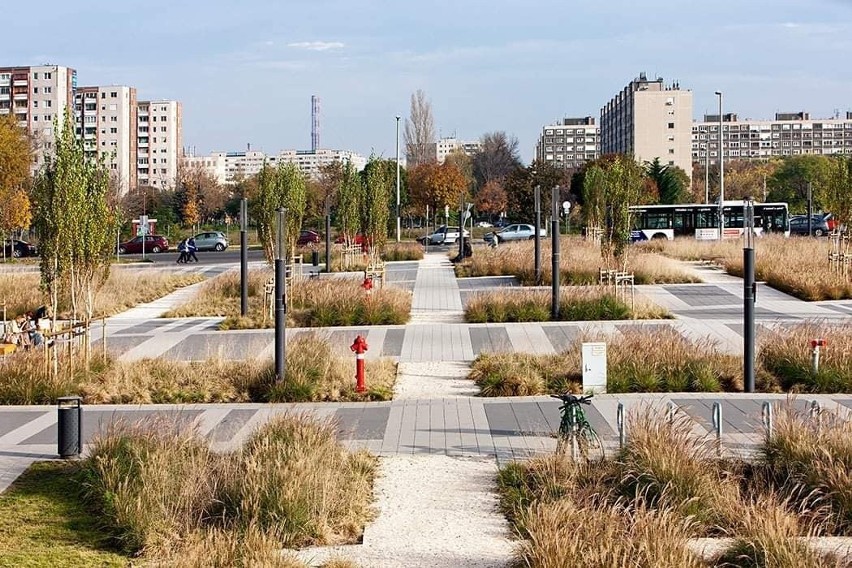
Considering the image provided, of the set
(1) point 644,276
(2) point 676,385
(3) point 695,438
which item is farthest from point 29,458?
(1) point 644,276

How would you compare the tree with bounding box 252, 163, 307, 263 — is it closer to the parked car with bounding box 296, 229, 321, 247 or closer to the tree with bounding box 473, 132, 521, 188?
the parked car with bounding box 296, 229, 321, 247

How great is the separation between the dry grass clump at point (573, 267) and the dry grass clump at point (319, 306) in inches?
256

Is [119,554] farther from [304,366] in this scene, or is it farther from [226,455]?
[304,366]

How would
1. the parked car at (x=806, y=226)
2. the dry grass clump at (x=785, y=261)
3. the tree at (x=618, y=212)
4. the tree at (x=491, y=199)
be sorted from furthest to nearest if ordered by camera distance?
the tree at (x=491, y=199) → the parked car at (x=806, y=226) → the dry grass clump at (x=785, y=261) → the tree at (x=618, y=212)

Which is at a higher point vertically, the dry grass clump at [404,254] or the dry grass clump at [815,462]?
the dry grass clump at [404,254]

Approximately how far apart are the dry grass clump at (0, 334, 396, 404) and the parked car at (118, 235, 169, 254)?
170ft

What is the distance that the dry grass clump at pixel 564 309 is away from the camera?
→ 22.2m

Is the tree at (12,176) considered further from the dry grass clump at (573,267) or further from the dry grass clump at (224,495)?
the dry grass clump at (224,495)

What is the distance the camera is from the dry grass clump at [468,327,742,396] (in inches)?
543

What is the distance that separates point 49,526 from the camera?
26.3 ft

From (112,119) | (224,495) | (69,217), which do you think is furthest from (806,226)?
(112,119)

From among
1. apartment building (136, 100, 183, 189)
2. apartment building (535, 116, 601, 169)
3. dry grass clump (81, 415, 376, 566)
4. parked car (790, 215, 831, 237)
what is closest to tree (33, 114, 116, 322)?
dry grass clump (81, 415, 376, 566)

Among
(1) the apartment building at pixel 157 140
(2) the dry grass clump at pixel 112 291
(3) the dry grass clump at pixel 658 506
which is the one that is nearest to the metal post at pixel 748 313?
(3) the dry grass clump at pixel 658 506

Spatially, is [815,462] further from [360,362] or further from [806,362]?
[360,362]
